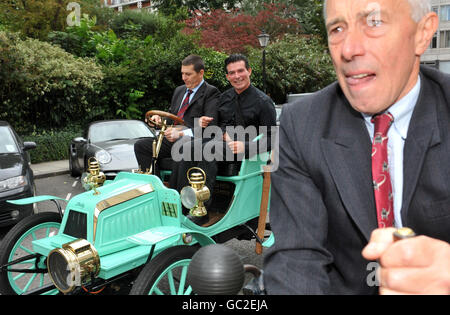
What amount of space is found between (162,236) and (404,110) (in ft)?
6.03

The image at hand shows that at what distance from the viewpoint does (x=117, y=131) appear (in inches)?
346

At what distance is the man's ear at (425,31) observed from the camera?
4.24 ft

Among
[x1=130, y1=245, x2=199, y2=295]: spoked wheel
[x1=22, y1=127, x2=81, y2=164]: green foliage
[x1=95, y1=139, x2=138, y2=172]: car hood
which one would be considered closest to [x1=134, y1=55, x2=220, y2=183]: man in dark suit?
[x1=130, y1=245, x2=199, y2=295]: spoked wheel

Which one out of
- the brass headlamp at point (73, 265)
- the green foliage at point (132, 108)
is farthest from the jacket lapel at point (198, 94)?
the green foliage at point (132, 108)

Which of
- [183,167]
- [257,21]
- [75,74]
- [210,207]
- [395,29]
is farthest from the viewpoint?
[257,21]

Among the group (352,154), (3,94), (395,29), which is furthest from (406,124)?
(3,94)

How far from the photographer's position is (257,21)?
24.7m

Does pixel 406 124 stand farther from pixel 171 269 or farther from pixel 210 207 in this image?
pixel 210 207

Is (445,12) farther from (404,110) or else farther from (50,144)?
(404,110)

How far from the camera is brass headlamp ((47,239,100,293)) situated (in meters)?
2.46

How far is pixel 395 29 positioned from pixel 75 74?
42.3 feet

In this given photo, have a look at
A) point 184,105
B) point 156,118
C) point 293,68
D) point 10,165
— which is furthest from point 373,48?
point 293,68

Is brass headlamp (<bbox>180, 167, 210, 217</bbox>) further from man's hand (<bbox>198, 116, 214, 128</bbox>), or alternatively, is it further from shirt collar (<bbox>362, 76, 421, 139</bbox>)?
shirt collar (<bbox>362, 76, 421, 139</bbox>)

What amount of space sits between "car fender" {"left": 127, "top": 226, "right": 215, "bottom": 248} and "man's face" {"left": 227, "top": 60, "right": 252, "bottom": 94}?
1.77 meters
